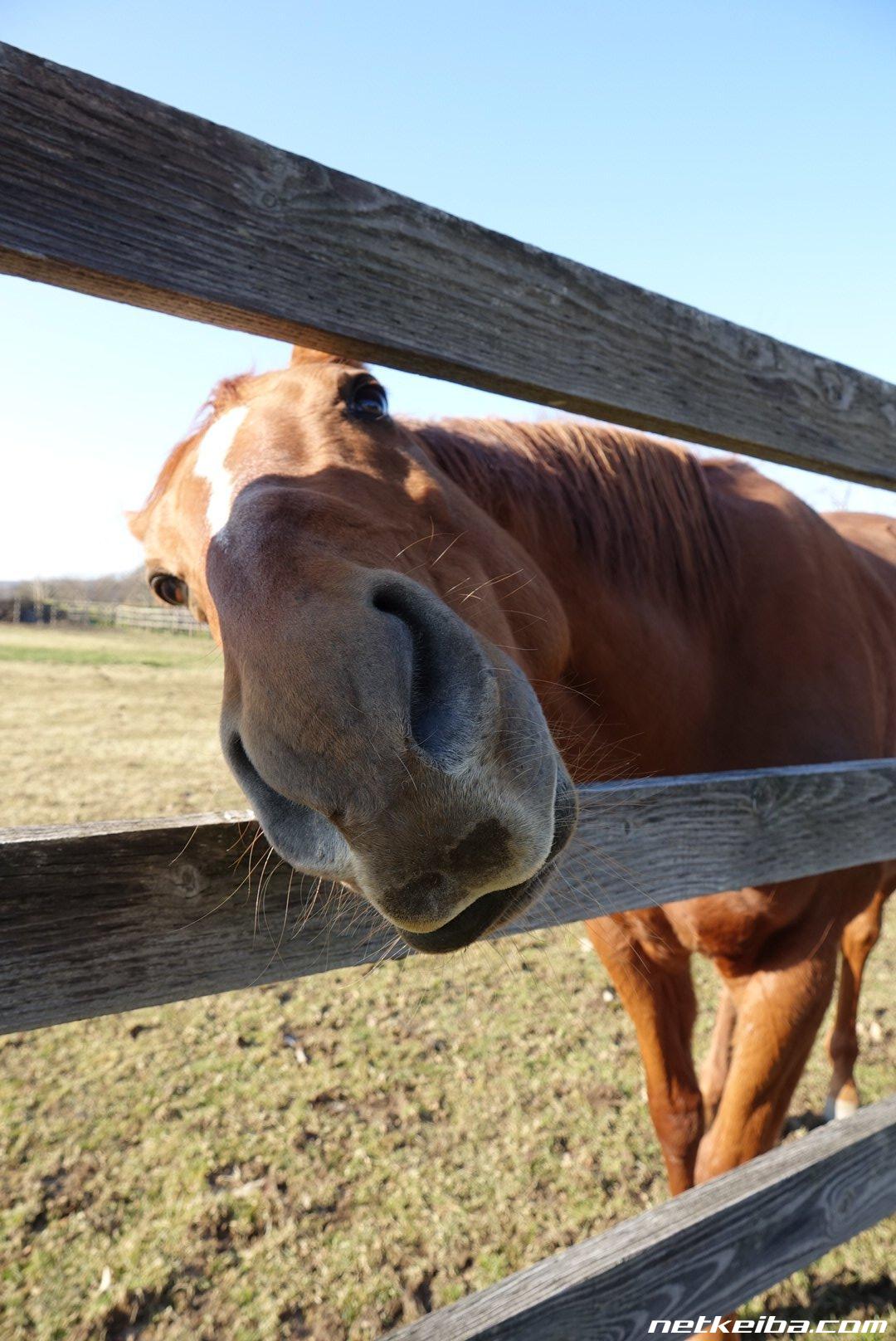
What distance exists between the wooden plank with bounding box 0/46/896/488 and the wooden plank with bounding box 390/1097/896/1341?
1.50m

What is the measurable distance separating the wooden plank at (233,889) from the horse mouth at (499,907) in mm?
169

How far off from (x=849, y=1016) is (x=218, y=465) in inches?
157

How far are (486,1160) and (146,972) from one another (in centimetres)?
269

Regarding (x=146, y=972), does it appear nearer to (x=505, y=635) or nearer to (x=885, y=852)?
(x=505, y=635)

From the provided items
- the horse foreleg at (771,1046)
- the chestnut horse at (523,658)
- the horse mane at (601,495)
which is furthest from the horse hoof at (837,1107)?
the horse mane at (601,495)

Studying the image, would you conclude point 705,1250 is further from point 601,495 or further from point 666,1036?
point 601,495

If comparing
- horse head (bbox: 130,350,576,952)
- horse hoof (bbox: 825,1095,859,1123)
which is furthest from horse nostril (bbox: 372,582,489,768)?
horse hoof (bbox: 825,1095,859,1123)

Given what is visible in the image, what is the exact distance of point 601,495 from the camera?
7.36 ft

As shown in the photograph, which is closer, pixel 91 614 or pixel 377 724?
pixel 377 724

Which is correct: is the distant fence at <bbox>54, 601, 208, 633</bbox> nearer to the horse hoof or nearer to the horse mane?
the horse hoof

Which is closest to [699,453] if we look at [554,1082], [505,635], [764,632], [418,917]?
[764,632]

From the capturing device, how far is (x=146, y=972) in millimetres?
1020

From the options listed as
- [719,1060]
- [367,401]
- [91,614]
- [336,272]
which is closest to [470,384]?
[336,272]

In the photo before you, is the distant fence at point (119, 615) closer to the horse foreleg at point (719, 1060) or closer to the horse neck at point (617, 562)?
the horse foreleg at point (719, 1060)
